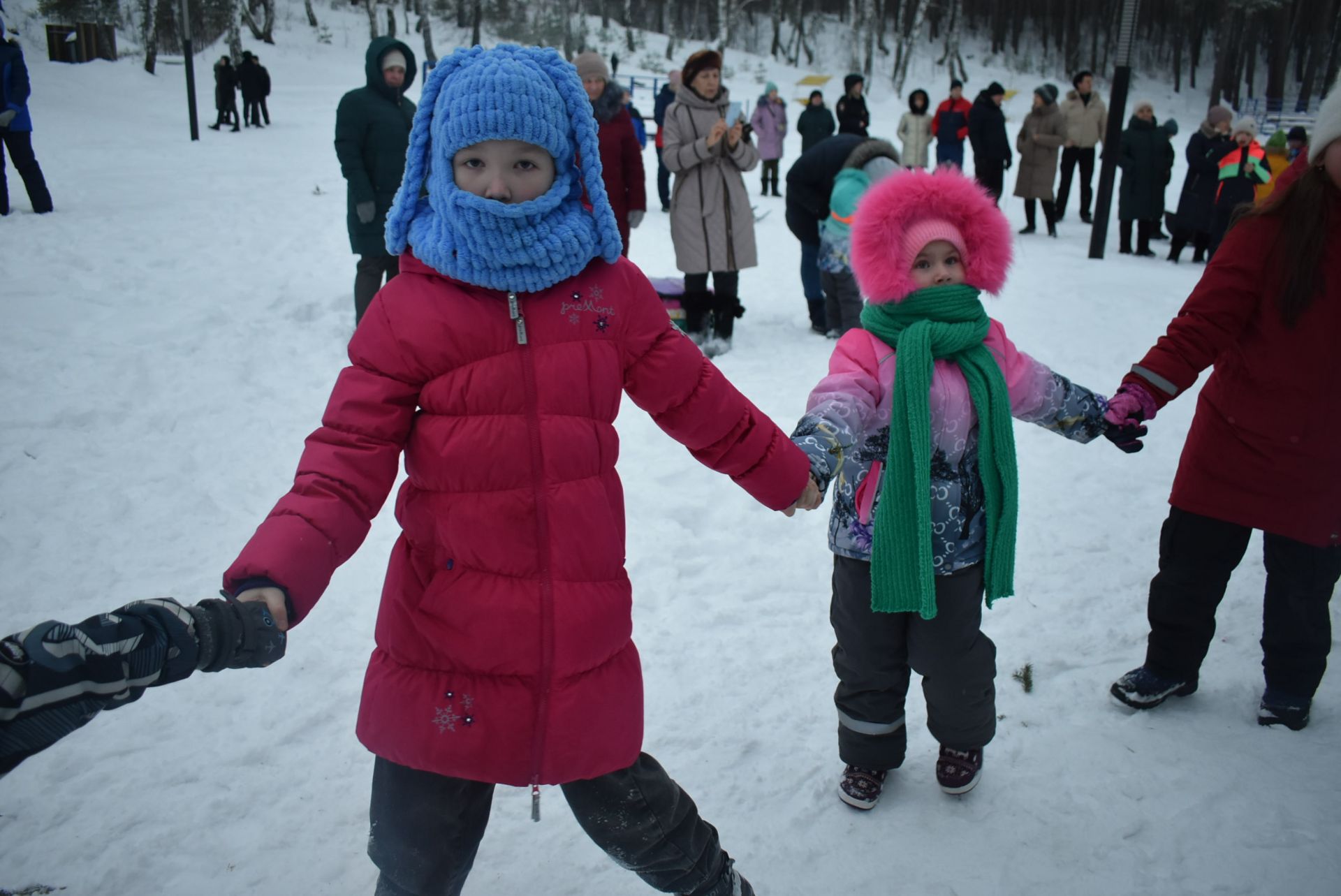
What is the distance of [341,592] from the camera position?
350 cm

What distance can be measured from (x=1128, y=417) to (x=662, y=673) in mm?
1605

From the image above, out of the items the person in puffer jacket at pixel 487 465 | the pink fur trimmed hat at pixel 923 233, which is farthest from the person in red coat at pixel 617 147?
the person in puffer jacket at pixel 487 465

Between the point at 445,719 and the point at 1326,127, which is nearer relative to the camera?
the point at 445,719

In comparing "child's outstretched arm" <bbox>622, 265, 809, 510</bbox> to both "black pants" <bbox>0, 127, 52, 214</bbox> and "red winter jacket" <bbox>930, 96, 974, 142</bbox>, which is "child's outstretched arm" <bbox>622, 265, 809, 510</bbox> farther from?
"red winter jacket" <bbox>930, 96, 974, 142</bbox>

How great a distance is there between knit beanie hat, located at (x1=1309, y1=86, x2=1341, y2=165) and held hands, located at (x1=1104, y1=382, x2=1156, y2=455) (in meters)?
0.77

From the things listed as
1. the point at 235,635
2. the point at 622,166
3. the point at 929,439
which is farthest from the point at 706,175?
the point at 235,635

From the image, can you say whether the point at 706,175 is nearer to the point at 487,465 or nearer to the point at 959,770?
the point at 959,770

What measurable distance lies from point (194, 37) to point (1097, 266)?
29.5 metres

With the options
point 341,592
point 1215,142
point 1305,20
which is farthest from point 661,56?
point 341,592

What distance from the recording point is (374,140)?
18.5 feet

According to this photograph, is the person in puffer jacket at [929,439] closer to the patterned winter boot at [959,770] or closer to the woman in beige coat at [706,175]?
the patterned winter boot at [959,770]

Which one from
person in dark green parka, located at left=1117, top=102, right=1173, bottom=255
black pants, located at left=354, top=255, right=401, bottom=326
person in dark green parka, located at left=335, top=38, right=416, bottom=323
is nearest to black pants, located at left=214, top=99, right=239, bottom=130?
person in dark green parka, located at left=335, top=38, right=416, bottom=323

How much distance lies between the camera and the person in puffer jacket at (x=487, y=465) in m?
1.62

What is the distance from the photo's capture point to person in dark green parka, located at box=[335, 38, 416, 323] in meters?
5.58
